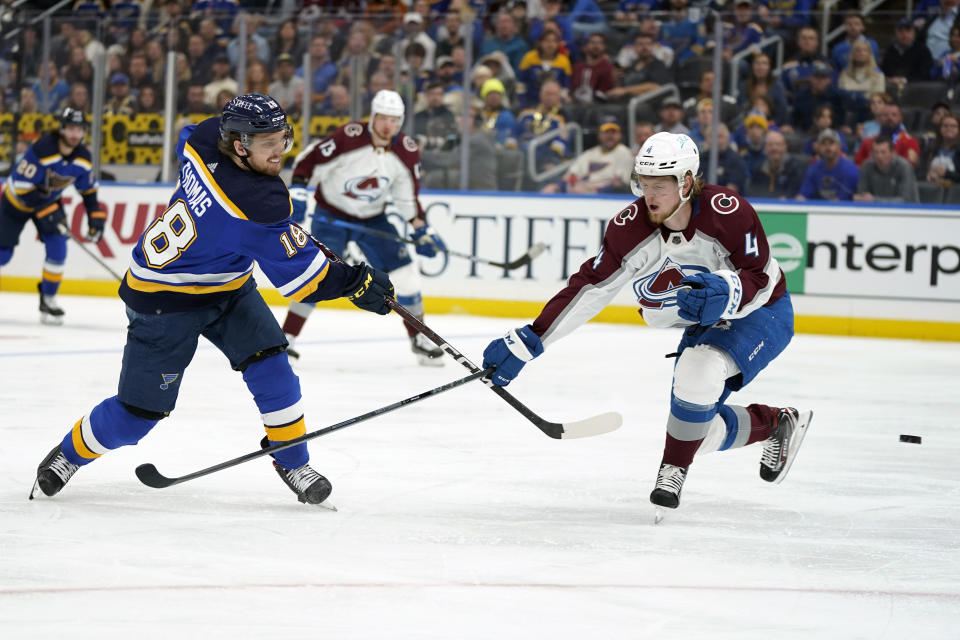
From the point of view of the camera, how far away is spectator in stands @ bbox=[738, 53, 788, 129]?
8.49m

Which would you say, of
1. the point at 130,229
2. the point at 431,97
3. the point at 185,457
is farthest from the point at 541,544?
the point at 130,229

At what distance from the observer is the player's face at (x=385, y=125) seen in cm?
636

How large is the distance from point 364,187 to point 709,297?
3795 millimetres

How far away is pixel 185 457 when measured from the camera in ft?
12.7

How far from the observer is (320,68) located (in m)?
9.28

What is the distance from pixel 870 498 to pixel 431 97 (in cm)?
614

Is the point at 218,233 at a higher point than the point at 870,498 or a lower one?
higher

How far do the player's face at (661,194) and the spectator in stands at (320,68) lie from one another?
21.2 feet

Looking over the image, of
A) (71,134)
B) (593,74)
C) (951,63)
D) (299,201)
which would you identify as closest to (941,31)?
(951,63)

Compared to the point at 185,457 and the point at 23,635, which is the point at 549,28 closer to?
the point at 185,457

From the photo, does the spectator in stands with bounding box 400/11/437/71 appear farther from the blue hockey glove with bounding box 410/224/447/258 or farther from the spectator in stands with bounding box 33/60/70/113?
the spectator in stands with bounding box 33/60/70/113

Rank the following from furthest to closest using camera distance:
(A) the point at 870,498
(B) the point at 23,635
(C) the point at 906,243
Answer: (C) the point at 906,243
(A) the point at 870,498
(B) the point at 23,635

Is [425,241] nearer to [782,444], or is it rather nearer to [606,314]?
[606,314]

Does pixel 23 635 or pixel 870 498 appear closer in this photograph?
pixel 23 635
